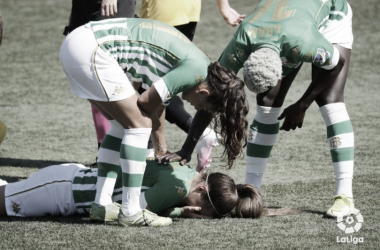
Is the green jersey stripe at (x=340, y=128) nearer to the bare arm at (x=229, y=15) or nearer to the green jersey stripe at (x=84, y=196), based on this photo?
the green jersey stripe at (x=84, y=196)

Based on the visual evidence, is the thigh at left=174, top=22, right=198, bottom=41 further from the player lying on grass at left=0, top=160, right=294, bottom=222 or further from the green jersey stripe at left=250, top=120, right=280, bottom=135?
the player lying on grass at left=0, top=160, right=294, bottom=222

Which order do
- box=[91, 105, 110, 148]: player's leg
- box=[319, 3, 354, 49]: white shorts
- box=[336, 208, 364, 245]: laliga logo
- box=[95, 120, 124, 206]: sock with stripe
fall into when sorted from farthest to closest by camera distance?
box=[91, 105, 110, 148]: player's leg → box=[319, 3, 354, 49]: white shorts → box=[95, 120, 124, 206]: sock with stripe → box=[336, 208, 364, 245]: laliga logo

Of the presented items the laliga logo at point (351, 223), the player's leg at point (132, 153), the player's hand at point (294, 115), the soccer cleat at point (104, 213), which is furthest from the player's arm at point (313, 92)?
the soccer cleat at point (104, 213)

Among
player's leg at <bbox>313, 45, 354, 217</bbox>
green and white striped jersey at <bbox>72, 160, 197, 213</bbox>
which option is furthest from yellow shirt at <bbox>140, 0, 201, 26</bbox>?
green and white striped jersey at <bbox>72, 160, 197, 213</bbox>

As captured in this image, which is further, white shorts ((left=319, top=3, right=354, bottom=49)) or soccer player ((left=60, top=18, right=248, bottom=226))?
white shorts ((left=319, top=3, right=354, bottom=49))

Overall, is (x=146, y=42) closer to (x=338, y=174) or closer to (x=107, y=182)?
(x=107, y=182)

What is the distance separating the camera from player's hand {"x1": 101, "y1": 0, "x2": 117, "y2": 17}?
17.1 ft

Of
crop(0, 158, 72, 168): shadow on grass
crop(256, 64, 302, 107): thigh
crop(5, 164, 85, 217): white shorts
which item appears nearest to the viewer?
crop(5, 164, 85, 217): white shorts

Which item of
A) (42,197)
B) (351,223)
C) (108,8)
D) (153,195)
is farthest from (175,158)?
(108,8)

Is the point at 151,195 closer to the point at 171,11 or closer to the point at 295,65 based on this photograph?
the point at 295,65

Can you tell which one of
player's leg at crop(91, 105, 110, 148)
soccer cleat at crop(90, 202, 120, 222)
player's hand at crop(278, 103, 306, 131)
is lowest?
soccer cleat at crop(90, 202, 120, 222)

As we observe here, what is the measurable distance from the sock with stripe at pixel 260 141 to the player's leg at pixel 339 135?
0.37 metres

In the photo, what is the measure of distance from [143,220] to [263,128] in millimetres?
1088

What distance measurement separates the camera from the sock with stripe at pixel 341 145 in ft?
14.1
